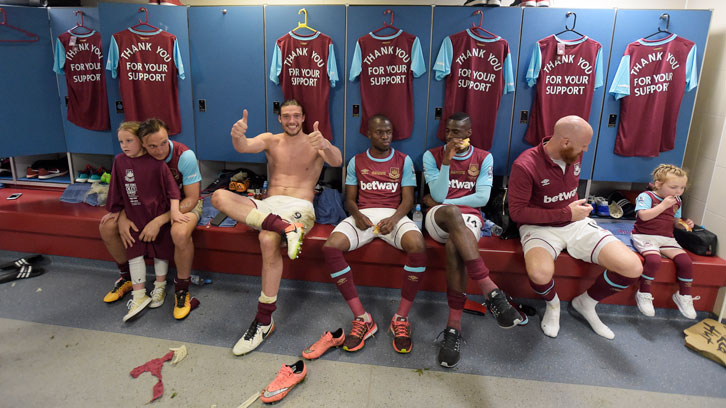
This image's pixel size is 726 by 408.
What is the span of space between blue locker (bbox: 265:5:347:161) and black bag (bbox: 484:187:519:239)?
3.80 ft

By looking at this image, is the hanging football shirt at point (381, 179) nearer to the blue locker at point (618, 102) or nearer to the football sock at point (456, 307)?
the football sock at point (456, 307)

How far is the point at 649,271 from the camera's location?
7.65 feet

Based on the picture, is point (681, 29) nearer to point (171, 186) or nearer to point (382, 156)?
point (382, 156)

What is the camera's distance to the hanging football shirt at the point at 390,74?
2897mm

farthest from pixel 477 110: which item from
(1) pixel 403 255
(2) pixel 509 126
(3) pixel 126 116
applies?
(3) pixel 126 116

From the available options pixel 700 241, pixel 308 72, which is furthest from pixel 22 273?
pixel 700 241

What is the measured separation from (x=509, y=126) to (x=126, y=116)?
284 centimetres

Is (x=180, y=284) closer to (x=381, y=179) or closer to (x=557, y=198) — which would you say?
(x=381, y=179)

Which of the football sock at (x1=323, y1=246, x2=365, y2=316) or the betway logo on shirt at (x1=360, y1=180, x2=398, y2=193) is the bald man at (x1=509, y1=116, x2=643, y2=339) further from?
the football sock at (x1=323, y1=246, x2=365, y2=316)

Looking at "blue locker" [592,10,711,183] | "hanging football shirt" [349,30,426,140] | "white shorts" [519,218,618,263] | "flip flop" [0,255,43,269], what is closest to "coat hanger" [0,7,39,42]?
"flip flop" [0,255,43,269]

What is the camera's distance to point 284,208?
103 inches

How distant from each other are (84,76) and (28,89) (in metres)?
0.44

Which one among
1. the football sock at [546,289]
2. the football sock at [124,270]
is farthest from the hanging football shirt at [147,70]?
the football sock at [546,289]

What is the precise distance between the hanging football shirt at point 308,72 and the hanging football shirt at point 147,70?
0.78 meters
